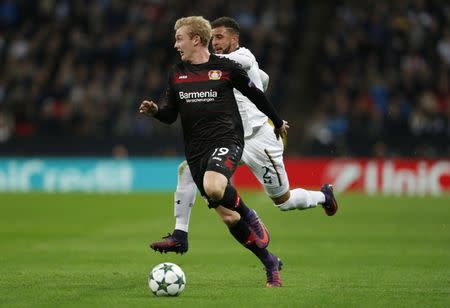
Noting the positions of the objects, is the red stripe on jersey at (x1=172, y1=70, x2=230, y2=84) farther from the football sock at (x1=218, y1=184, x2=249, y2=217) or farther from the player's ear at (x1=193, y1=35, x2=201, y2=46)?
the football sock at (x1=218, y1=184, x2=249, y2=217)

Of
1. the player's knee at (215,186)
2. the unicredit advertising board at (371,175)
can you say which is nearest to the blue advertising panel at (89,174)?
the unicredit advertising board at (371,175)

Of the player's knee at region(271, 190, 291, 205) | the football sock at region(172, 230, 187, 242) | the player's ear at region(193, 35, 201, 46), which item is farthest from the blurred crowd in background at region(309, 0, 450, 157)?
the player's ear at region(193, 35, 201, 46)

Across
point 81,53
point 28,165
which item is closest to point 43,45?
point 81,53

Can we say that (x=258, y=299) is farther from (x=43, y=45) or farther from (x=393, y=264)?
(x=43, y=45)

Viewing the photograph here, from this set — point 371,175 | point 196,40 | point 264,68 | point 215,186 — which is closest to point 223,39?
point 196,40

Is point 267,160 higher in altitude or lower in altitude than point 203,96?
lower

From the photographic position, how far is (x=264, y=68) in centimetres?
2453

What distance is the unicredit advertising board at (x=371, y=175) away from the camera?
72.8 feet

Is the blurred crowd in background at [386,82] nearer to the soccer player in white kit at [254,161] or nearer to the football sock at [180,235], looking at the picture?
the soccer player in white kit at [254,161]

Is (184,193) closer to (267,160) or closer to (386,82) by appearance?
(267,160)

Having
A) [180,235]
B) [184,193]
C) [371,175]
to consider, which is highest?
[184,193]

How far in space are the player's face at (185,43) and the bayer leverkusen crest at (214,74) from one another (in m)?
0.24

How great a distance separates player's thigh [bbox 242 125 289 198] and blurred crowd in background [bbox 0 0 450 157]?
13305mm

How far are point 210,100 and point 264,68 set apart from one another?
54.5ft
